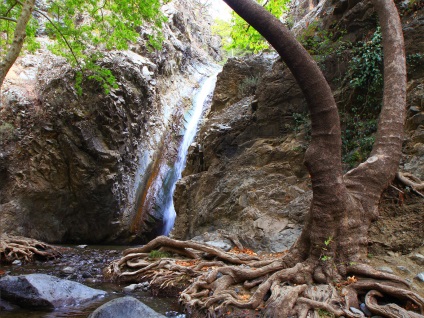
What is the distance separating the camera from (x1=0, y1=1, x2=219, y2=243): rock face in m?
12.8

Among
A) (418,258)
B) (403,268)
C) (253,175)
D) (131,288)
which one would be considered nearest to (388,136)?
(418,258)

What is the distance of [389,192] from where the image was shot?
527 centimetres

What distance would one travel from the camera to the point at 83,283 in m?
6.35

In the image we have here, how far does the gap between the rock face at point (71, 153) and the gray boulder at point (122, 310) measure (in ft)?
33.5

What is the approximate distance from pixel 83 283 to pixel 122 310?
10.6 ft

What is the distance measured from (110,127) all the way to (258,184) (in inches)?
325

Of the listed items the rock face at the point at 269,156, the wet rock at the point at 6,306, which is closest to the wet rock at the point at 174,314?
the wet rock at the point at 6,306

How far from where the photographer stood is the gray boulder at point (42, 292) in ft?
15.0

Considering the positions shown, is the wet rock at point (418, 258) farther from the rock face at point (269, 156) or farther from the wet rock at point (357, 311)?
the rock face at point (269, 156)

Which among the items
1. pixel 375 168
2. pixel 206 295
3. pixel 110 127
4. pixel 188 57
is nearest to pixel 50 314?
pixel 206 295

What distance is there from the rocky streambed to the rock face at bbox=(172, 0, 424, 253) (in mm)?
2835

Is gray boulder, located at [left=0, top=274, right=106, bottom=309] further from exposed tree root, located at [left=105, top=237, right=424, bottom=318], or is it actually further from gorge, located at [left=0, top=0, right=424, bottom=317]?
exposed tree root, located at [left=105, top=237, right=424, bottom=318]

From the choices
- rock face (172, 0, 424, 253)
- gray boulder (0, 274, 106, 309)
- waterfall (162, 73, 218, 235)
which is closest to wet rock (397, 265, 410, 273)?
rock face (172, 0, 424, 253)

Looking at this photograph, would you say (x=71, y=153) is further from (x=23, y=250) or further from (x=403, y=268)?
(x=403, y=268)
